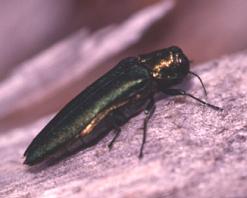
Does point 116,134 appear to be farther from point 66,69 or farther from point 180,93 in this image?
point 66,69

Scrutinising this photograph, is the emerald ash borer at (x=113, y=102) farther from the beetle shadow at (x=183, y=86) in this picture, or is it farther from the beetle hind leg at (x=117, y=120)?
the beetle shadow at (x=183, y=86)

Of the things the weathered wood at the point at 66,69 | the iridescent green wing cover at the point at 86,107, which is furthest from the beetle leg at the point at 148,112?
the weathered wood at the point at 66,69

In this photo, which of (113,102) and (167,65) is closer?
(113,102)

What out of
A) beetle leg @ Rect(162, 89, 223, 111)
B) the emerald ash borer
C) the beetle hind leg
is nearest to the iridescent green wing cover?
the emerald ash borer

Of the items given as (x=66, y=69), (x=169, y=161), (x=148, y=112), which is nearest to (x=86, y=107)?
(x=148, y=112)

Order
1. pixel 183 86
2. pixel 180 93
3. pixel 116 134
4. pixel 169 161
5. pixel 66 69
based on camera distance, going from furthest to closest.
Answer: pixel 66 69 < pixel 183 86 < pixel 180 93 < pixel 116 134 < pixel 169 161

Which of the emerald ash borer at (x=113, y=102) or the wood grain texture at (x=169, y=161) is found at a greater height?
the emerald ash borer at (x=113, y=102)

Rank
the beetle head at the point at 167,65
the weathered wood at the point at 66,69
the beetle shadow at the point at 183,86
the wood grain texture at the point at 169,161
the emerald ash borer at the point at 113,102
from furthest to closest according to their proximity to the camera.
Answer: the weathered wood at the point at 66,69 < the beetle shadow at the point at 183,86 < the beetle head at the point at 167,65 < the emerald ash borer at the point at 113,102 < the wood grain texture at the point at 169,161
